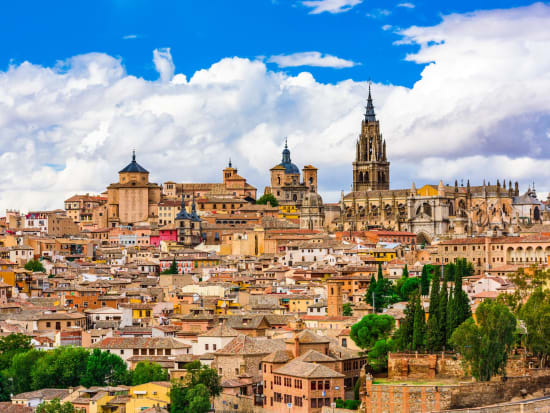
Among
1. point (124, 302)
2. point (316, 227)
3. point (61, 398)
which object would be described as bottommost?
point (61, 398)

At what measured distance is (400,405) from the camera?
44.6 m

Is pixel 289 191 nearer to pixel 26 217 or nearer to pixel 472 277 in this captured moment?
pixel 26 217

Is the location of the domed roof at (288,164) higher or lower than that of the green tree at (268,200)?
higher

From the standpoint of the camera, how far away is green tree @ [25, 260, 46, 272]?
341ft

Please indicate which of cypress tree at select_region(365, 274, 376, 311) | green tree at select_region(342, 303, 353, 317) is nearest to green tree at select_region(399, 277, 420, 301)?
cypress tree at select_region(365, 274, 376, 311)

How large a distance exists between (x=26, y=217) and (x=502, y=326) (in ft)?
356

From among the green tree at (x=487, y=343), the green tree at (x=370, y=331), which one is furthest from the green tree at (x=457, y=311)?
the green tree at (x=370, y=331)

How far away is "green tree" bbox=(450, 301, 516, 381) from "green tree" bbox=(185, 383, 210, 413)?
1081 centimetres

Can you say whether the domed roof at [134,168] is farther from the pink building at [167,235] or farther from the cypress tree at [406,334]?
the cypress tree at [406,334]

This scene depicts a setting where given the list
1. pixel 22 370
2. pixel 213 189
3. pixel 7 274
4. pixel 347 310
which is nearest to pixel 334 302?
pixel 347 310

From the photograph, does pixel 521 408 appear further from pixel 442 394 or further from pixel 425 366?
pixel 425 366

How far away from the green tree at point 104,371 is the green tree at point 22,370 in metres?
3.51

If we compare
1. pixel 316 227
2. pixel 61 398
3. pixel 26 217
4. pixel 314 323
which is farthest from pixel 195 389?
pixel 26 217

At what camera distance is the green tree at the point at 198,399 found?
48750mm
